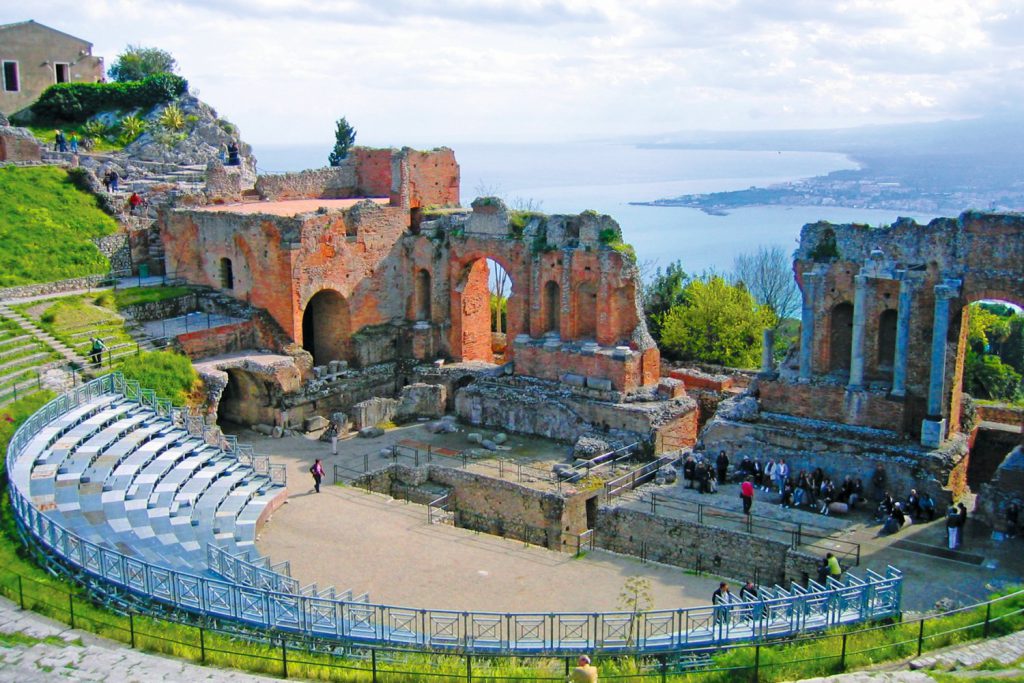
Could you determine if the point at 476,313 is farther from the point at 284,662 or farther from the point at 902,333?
the point at 284,662

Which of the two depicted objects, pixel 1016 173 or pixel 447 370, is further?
pixel 1016 173

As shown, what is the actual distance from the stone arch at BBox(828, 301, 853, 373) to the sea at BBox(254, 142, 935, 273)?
12.1 ft

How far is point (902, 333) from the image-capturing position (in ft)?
77.6

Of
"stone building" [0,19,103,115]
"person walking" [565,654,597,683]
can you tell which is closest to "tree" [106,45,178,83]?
"stone building" [0,19,103,115]

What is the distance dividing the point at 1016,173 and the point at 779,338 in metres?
35.6

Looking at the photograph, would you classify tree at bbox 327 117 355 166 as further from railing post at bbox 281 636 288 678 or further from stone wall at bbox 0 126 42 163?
railing post at bbox 281 636 288 678

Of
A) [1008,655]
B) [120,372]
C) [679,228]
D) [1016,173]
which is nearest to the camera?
[1008,655]

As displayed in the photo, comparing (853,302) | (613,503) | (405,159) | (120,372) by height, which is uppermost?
(405,159)

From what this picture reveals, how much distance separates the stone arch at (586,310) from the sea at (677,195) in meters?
3.13

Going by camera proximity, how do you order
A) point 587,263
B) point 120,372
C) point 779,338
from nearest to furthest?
point 120,372 → point 587,263 → point 779,338

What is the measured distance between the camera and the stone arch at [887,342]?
24.8 metres

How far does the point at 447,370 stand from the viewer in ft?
104

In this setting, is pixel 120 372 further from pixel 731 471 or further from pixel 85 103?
pixel 85 103

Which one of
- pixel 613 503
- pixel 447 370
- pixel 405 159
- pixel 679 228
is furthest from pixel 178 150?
pixel 679 228
